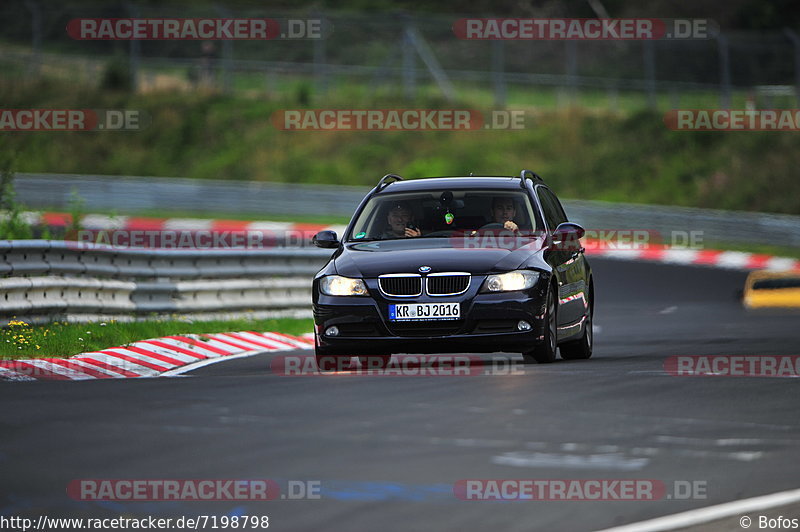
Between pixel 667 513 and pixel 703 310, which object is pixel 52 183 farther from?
pixel 667 513

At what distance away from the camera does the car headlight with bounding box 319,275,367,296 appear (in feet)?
39.2

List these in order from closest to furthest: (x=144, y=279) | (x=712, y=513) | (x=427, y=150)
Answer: (x=712, y=513)
(x=144, y=279)
(x=427, y=150)

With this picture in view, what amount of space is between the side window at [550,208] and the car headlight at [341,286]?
6.73 ft

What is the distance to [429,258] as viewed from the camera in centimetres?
1202

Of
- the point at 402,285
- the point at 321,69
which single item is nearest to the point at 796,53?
the point at 321,69

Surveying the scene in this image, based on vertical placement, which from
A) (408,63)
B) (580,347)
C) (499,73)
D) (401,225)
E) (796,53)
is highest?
(408,63)

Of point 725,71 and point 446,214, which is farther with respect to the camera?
point 725,71

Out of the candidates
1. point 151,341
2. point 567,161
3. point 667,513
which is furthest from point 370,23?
point 667,513

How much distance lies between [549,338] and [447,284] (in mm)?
968

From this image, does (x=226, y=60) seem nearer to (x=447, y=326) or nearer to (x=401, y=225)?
(x=401, y=225)

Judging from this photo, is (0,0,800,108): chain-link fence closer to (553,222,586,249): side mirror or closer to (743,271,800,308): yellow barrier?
(743,271,800,308): yellow barrier

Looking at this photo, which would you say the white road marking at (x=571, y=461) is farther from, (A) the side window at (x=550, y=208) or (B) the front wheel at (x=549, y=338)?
(A) the side window at (x=550, y=208)

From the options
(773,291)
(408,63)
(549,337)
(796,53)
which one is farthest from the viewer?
(408,63)

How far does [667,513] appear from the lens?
6.80m
